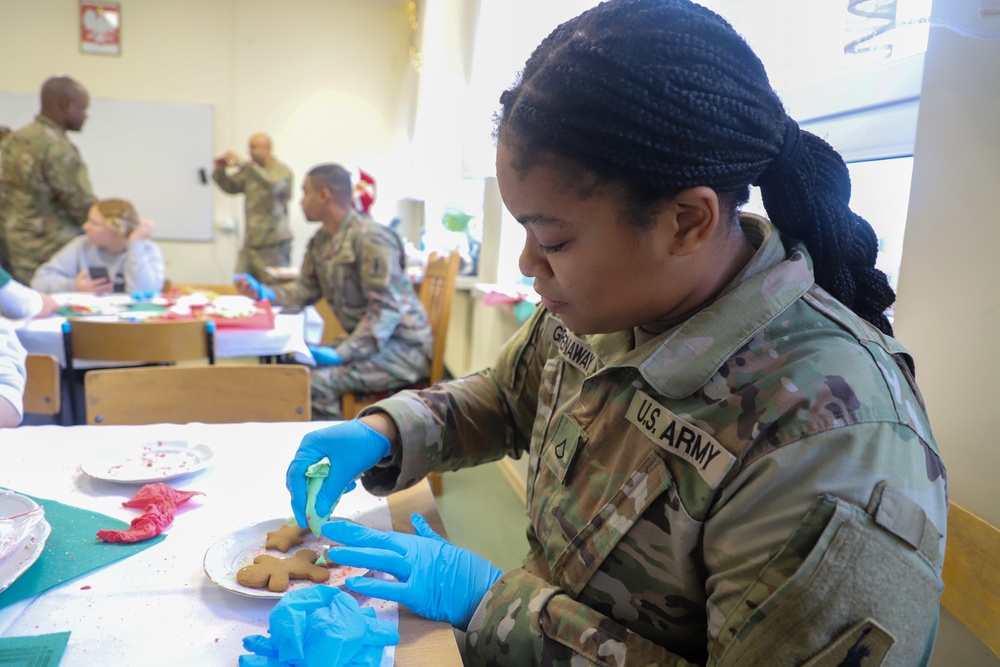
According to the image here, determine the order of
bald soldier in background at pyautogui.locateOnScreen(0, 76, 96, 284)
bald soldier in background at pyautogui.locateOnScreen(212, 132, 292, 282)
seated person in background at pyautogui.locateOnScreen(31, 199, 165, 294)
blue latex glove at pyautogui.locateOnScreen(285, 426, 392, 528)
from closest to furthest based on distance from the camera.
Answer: blue latex glove at pyautogui.locateOnScreen(285, 426, 392, 528)
seated person in background at pyautogui.locateOnScreen(31, 199, 165, 294)
bald soldier in background at pyautogui.locateOnScreen(0, 76, 96, 284)
bald soldier in background at pyautogui.locateOnScreen(212, 132, 292, 282)

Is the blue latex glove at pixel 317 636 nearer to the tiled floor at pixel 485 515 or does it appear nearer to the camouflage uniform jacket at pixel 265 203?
the tiled floor at pixel 485 515

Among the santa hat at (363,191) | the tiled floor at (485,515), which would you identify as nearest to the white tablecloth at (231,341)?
the tiled floor at (485,515)

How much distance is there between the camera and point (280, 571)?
756mm

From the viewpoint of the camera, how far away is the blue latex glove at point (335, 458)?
2.98 ft

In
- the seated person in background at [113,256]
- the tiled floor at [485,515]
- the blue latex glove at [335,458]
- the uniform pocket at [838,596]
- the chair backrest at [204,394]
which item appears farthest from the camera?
the seated person in background at [113,256]

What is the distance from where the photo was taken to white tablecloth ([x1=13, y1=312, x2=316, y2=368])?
212 cm

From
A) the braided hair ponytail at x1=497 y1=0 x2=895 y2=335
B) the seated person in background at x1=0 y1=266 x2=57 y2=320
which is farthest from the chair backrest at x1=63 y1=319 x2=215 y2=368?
the braided hair ponytail at x1=497 y1=0 x2=895 y2=335

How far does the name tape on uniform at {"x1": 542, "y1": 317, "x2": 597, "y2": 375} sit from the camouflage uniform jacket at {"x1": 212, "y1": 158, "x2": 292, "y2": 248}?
4944 mm

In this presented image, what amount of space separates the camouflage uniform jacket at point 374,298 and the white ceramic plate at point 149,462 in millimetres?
1590

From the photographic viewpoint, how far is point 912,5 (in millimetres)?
1010

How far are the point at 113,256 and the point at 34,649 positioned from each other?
3.23 meters

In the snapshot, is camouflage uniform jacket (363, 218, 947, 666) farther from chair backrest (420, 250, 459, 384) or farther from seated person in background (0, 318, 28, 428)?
chair backrest (420, 250, 459, 384)

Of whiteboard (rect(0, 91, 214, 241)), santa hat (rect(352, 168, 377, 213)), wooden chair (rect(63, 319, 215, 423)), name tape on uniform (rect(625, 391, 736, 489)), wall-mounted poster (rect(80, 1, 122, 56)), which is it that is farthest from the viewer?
whiteboard (rect(0, 91, 214, 241))

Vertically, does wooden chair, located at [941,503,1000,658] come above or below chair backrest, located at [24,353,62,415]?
above
